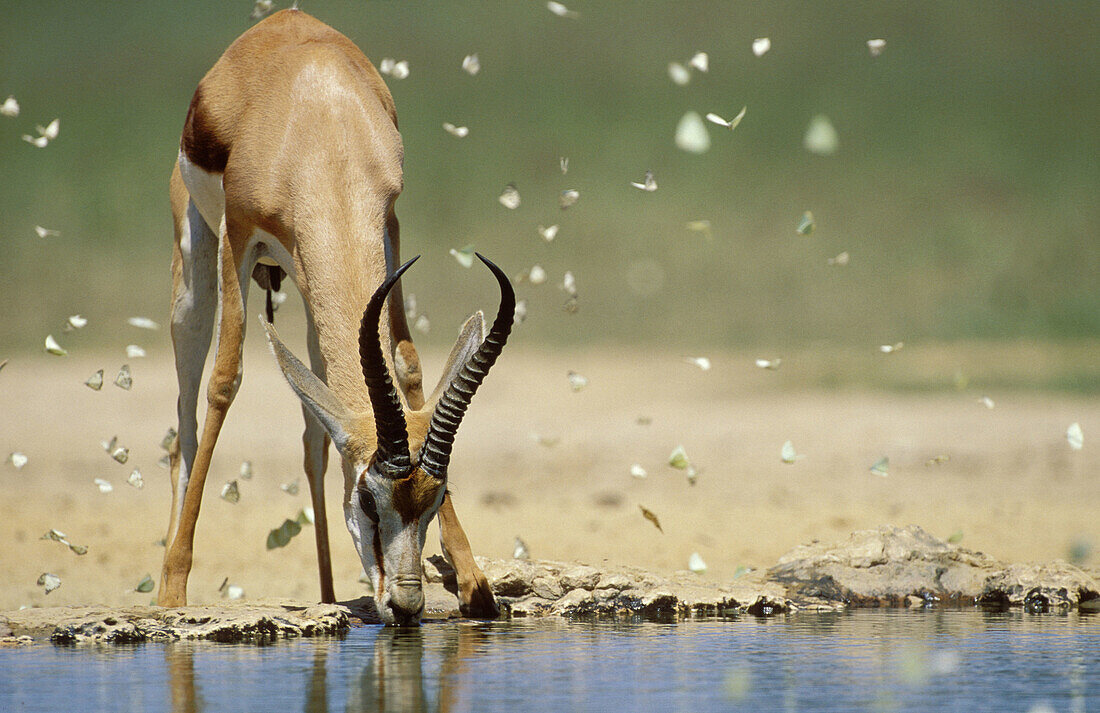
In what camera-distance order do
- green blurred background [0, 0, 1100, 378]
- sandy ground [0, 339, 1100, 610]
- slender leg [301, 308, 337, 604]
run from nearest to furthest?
1. slender leg [301, 308, 337, 604]
2. sandy ground [0, 339, 1100, 610]
3. green blurred background [0, 0, 1100, 378]

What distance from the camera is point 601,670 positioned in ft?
17.4

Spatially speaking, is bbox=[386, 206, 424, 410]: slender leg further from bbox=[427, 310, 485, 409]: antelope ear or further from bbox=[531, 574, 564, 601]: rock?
bbox=[531, 574, 564, 601]: rock

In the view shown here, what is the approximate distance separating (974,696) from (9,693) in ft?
9.87

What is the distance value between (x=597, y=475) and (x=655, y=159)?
15192 millimetres

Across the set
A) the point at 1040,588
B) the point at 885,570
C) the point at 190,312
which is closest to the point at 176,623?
the point at 190,312

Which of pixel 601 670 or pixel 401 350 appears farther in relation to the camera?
pixel 401 350

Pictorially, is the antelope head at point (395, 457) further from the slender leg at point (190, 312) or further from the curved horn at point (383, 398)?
the slender leg at point (190, 312)

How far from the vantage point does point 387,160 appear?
7.16 metres

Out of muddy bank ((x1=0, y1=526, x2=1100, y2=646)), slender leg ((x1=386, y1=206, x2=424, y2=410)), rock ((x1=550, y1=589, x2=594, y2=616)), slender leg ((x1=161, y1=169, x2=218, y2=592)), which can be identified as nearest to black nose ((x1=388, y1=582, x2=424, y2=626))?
muddy bank ((x1=0, y1=526, x2=1100, y2=646))

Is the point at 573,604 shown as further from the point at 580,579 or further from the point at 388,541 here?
the point at 388,541

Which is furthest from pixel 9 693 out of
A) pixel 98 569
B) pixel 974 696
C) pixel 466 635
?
pixel 98 569

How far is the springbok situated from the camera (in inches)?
232

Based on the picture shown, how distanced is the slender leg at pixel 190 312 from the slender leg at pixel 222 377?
0.67m

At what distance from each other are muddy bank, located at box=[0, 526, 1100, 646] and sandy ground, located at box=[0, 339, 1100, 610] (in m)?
1.46
